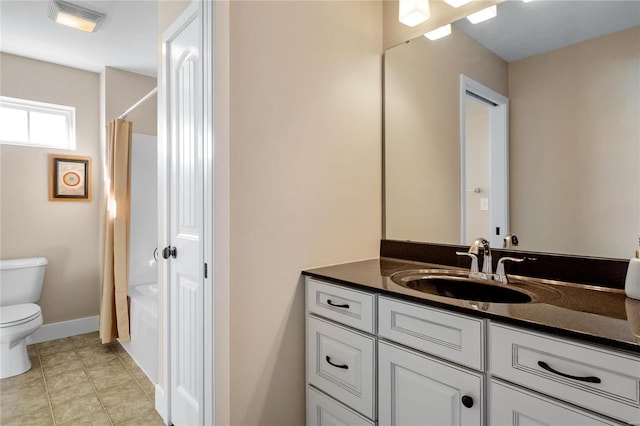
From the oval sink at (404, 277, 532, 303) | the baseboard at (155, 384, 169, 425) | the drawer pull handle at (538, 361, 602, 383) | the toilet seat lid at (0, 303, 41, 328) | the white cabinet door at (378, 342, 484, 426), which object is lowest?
the baseboard at (155, 384, 169, 425)

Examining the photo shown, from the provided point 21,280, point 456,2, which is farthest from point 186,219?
point 21,280

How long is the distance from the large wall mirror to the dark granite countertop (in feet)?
0.74

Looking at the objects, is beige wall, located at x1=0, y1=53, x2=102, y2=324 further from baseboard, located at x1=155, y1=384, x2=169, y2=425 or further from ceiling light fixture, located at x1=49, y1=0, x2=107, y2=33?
baseboard, located at x1=155, y1=384, x2=169, y2=425

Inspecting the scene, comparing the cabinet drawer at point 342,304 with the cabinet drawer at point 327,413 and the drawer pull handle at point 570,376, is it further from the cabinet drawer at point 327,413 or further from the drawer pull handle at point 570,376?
the drawer pull handle at point 570,376

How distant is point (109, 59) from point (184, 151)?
2.10 m

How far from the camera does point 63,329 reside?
3.19 meters

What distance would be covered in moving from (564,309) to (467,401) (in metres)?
0.39

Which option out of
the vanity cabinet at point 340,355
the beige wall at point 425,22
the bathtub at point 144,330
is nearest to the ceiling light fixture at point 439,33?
the beige wall at point 425,22

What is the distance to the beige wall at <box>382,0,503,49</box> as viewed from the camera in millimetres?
1684

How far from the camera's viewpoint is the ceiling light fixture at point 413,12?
173cm

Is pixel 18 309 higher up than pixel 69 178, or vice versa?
pixel 69 178

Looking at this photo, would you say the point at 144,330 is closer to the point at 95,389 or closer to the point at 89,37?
the point at 95,389

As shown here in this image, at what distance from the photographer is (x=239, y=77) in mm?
1429

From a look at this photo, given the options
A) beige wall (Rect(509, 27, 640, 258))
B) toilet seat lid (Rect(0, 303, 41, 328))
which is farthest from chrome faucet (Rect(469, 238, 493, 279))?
toilet seat lid (Rect(0, 303, 41, 328))
